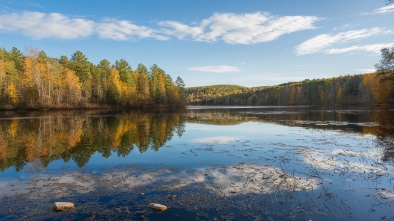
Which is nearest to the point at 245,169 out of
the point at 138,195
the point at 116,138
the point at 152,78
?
the point at 138,195

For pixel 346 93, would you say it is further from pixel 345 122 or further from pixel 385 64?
pixel 345 122

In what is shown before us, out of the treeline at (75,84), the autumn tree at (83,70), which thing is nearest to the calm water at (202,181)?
the treeline at (75,84)

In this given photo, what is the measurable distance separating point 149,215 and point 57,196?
3.62m

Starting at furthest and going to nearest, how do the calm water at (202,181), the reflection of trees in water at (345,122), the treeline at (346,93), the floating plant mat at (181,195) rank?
1. the treeline at (346,93)
2. the reflection of trees in water at (345,122)
3. the calm water at (202,181)
4. the floating plant mat at (181,195)

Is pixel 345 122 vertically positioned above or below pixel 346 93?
below

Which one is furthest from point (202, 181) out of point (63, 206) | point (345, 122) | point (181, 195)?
point (345, 122)

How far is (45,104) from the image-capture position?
6700 centimetres

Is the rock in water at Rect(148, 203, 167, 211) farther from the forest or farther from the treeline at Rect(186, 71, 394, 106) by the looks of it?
the treeline at Rect(186, 71, 394, 106)

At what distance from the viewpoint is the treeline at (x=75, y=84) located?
66500 millimetres

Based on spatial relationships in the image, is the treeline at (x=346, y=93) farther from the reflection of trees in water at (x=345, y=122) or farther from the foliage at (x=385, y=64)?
the reflection of trees in water at (x=345, y=122)

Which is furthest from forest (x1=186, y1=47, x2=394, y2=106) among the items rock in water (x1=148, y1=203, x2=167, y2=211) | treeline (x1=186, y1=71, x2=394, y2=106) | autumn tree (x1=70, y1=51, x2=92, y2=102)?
autumn tree (x1=70, y1=51, x2=92, y2=102)

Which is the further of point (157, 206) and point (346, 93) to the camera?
point (346, 93)

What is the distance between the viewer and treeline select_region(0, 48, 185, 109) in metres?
66.5

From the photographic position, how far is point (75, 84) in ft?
241
